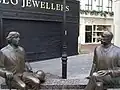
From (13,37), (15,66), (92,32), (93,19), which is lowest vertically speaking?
(15,66)

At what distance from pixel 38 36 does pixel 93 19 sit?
667 inches

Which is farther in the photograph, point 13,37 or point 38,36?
point 38,36

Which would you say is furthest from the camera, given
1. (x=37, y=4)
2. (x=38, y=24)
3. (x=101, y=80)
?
(x=38, y=24)

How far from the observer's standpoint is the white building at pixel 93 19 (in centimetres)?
3063

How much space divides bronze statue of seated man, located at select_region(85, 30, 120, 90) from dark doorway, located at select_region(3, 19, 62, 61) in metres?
10.00

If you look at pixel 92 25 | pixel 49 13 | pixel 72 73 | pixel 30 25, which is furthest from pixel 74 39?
pixel 92 25

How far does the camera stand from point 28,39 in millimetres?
15406

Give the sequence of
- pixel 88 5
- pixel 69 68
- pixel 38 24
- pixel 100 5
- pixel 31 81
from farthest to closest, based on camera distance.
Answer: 1. pixel 100 5
2. pixel 88 5
3. pixel 38 24
4. pixel 69 68
5. pixel 31 81

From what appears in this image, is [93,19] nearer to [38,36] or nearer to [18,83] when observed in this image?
[38,36]

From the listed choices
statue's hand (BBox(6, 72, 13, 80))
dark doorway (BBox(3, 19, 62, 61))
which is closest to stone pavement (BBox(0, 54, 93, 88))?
dark doorway (BBox(3, 19, 62, 61))

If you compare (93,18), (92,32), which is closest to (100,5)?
(93,18)

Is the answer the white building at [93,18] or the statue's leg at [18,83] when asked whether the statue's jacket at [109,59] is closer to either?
the statue's leg at [18,83]

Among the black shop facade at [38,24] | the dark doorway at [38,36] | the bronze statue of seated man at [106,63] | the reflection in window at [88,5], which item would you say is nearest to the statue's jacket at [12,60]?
the bronze statue of seated man at [106,63]

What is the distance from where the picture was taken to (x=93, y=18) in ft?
105
